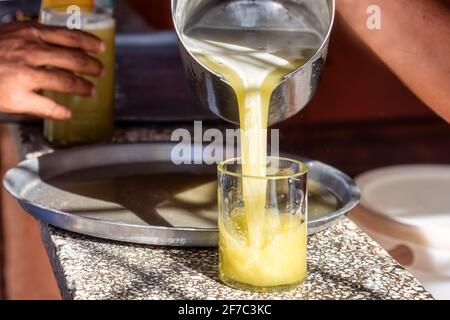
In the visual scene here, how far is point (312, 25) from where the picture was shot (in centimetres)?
140

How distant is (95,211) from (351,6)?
0.56m

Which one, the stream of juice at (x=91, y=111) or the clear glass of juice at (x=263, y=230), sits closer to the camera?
the clear glass of juice at (x=263, y=230)

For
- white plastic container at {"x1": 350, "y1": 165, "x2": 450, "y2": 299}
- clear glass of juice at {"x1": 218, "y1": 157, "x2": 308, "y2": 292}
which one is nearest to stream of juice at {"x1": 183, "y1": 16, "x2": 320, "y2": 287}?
clear glass of juice at {"x1": 218, "y1": 157, "x2": 308, "y2": 292}

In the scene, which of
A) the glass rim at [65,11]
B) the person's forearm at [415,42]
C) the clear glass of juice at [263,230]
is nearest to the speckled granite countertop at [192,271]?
the clear glass of juice at [263,230]

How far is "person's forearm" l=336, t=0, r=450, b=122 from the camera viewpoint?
148 centimetres

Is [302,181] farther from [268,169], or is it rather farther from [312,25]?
[312,25]

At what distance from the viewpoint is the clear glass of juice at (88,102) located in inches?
68.9

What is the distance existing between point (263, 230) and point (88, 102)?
31.3 inches

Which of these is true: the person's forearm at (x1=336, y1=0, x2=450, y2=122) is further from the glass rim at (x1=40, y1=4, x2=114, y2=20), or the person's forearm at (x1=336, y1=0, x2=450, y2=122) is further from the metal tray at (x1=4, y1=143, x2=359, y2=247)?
the glass rim at (x1=40, y1=4, x2=114, y2=20)

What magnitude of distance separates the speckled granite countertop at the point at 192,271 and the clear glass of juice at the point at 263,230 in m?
0.02

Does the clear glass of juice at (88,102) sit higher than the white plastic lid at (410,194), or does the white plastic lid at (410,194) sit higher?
the clear glass of juice at (88,102)

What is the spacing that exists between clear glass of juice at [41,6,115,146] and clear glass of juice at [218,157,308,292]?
722 millimetres

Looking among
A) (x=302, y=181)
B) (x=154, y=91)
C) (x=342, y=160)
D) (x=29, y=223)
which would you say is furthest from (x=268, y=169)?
(x=342, y=160)

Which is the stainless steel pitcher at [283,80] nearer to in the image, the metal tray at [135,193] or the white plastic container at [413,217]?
the metal tray at [135,193]
